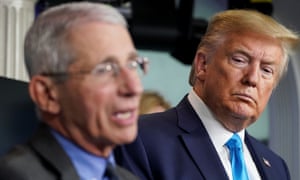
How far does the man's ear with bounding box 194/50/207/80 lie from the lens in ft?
5.01

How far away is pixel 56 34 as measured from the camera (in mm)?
1013

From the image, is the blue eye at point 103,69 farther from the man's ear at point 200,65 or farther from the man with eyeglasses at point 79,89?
the man's ear at point 200,65

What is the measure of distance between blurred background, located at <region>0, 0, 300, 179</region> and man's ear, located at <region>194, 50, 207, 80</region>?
105 centimetres

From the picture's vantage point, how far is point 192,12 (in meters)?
3.03

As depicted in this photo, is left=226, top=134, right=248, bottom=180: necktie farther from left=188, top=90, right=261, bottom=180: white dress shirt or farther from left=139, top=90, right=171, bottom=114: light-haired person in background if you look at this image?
left=139, top=90, right=171, bottom=114: light-haired person in background

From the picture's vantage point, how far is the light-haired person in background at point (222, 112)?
143 cm

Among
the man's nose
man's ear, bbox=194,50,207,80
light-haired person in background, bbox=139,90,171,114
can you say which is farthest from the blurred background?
the man's nose

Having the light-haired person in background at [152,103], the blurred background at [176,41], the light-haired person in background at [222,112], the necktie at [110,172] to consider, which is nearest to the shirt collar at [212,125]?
the light-haired person in background at [222,112]

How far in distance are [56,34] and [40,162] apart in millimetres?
165

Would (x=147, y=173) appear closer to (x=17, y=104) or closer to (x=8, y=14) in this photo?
(x=17, y=104)

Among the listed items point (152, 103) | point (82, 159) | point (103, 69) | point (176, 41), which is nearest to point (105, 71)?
point (103, 69)

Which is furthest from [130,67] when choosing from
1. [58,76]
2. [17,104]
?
[17,104]

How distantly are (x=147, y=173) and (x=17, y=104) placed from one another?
0.24 metres

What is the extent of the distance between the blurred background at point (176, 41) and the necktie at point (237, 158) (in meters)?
1.14
